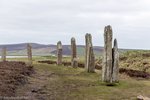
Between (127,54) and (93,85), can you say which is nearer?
(93,85)

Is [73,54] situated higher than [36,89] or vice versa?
[73,54]

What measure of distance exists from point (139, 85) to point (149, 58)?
2503 centimetres

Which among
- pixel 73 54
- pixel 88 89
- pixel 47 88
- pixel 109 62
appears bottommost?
pixel 88 89

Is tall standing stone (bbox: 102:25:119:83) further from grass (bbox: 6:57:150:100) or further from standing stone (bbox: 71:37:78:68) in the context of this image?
standing stone (bbox: 71:37:78:68)

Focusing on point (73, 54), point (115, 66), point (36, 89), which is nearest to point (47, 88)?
point (36, 89)

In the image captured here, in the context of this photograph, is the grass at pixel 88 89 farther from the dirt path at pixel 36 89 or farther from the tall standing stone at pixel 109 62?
the tall standing stone at pixel 109 62

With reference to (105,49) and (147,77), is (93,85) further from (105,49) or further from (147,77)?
(147,77)

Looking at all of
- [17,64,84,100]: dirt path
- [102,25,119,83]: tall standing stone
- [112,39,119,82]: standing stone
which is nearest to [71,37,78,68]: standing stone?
[17,64,84,100]: dirt path

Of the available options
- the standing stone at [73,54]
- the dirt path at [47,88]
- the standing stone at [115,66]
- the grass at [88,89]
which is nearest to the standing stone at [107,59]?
the standing stone at [115,66]

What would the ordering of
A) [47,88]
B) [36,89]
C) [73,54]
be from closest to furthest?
[36,89] < [47,88] < [73,54]

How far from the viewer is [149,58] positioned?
61.1 meters

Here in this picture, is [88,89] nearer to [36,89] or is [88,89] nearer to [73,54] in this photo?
[36,89]

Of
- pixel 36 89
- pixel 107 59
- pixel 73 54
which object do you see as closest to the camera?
pixel 36 89

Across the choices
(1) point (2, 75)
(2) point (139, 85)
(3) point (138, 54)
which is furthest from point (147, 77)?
(3) point (138, 54)
